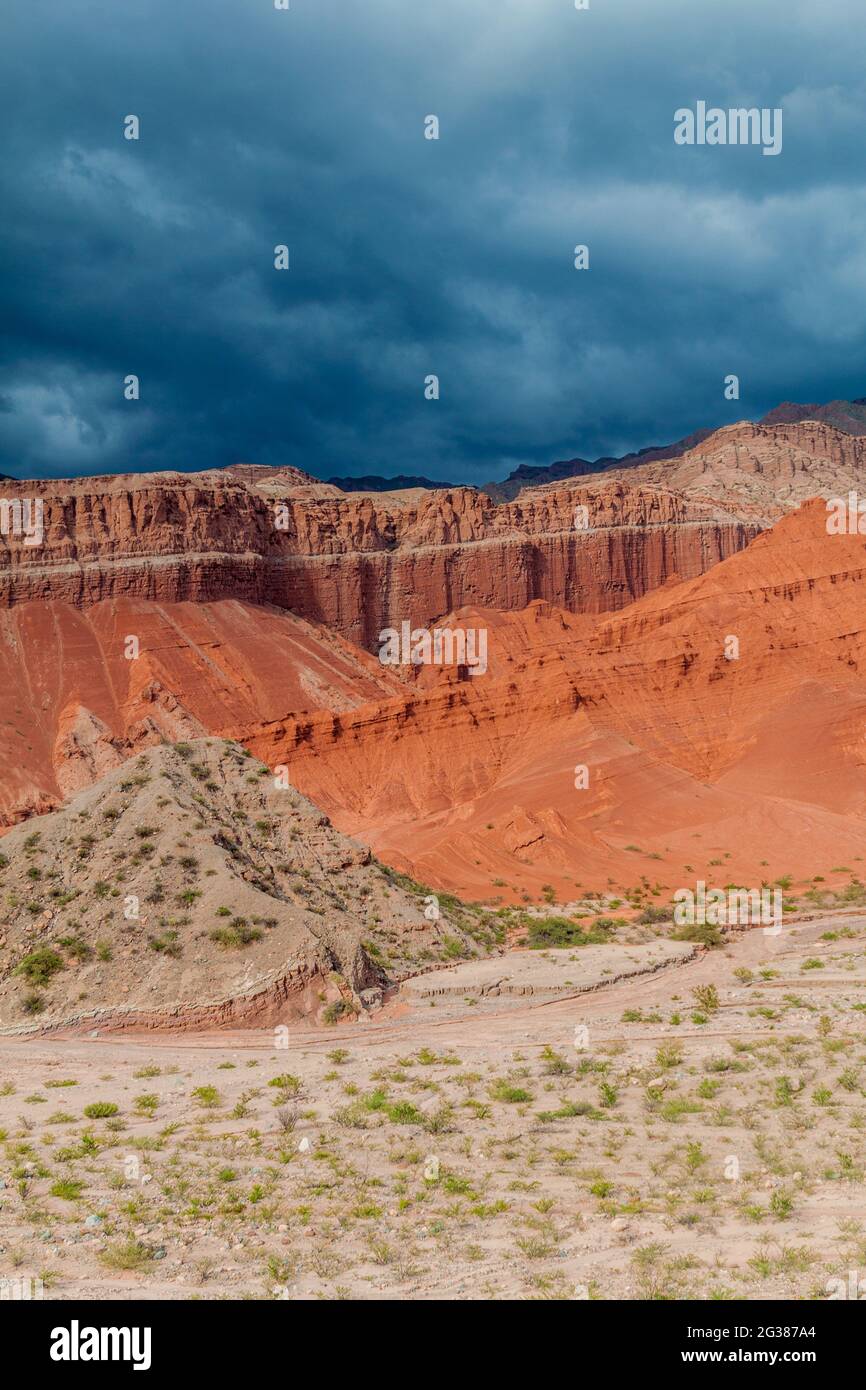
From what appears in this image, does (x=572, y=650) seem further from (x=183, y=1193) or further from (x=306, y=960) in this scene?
(x=183, y=1193)

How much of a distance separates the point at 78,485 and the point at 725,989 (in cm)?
9415

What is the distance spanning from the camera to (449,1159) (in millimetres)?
11688

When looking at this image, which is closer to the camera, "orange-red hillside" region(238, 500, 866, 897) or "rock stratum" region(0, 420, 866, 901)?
"orange-red hillside" region(238, 500, 866, 897)

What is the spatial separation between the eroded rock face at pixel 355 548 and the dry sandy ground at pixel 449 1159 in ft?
260

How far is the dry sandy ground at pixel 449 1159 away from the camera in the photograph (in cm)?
854

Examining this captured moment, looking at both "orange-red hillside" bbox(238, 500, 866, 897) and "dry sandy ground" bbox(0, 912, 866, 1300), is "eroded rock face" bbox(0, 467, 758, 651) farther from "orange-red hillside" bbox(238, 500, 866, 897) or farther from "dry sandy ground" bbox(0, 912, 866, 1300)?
"dry sandy ground" bbox(0, 912, 866, 1300)

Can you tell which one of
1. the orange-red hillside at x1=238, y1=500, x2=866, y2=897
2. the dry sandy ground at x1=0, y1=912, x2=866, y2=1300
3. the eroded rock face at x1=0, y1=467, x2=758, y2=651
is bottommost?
the dry sandy ground at x1=0, y1=912, x2=866, y2=1300

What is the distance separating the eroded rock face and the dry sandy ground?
7916 centimetres

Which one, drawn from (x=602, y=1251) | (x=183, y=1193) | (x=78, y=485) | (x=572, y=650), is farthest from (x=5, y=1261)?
(x=78, y=485)

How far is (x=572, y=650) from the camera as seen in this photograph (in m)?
70.2

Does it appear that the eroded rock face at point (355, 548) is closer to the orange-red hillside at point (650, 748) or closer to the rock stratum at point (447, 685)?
the rock stratum at point (447, 685)

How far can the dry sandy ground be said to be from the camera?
854 centimetres

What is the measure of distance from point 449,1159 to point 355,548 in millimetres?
110712

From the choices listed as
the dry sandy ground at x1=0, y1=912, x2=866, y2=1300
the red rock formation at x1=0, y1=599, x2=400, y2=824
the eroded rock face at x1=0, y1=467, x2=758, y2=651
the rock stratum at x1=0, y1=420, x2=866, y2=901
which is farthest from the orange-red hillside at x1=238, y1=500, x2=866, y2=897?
the eroded rock face at x1=0, y1=467, x2=758, y2=651
